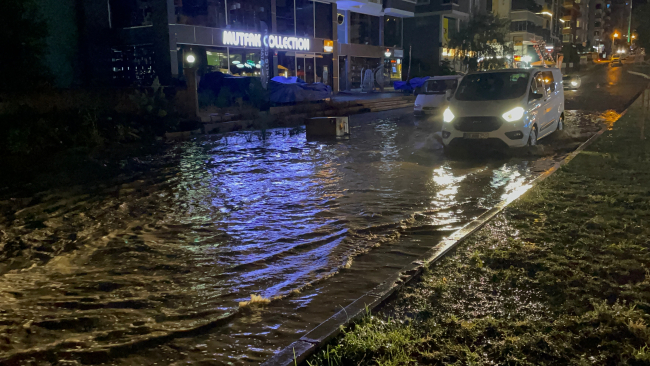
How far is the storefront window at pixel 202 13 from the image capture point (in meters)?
26.8

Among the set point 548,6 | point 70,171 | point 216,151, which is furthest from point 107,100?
point 548,6

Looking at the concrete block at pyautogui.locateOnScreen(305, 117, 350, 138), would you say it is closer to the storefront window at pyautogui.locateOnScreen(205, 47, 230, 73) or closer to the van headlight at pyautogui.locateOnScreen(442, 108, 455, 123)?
the van headlight at pyautogui.locateOnScreen(442, 108, 455, 123)

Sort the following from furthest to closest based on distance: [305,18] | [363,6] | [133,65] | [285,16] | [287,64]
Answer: [363,6] < [305,18] < [287,64] < [285,16] < [133,65]

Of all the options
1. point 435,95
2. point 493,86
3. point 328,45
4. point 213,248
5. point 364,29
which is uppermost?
point 364,29

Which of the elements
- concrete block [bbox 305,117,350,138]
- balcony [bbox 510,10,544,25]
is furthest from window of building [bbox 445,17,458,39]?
concrete block [bbox 305,117,350,138]

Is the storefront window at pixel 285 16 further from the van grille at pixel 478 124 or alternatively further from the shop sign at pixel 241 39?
the van grille at pixel 478 124

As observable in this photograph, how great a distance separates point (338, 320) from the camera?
3.86 m

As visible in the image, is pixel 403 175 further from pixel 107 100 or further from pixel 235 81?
pixel 235 81

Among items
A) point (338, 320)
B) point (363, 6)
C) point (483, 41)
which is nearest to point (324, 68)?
point (363, 6)

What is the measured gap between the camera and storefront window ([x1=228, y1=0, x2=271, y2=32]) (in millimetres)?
29470

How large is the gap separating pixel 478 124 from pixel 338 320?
9.21 meters

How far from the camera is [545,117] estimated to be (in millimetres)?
13328

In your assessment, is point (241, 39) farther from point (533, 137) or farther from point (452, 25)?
point (452, 25)

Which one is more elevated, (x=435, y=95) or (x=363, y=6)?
(x=363, y=6)
